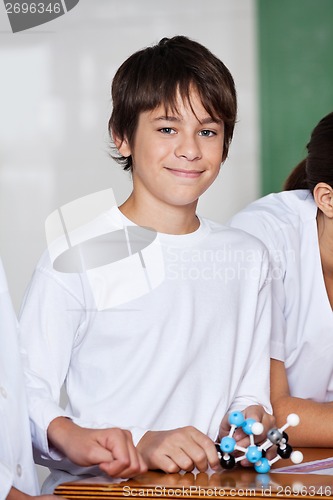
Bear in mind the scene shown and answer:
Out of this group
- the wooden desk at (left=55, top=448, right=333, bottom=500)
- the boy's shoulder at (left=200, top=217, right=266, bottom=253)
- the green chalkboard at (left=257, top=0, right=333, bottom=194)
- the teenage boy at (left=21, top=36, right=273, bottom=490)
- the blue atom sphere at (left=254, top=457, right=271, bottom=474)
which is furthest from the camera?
the green chalkboard at (left=257, top=0, right=333, bottom=194)

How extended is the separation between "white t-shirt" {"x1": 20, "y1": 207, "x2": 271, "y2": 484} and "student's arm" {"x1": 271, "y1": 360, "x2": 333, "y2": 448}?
0.06 meters

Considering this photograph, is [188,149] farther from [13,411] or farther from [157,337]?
[13,411]

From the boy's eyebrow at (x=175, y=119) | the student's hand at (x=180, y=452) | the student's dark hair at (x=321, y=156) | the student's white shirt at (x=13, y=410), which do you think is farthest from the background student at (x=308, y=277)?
the student's white shirt at (x=13, y=410)

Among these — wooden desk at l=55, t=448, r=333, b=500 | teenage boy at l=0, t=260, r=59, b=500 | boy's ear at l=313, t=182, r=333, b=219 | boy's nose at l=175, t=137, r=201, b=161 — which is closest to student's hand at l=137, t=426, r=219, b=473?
wooden desk at l=55, t=448, r=333, b=500

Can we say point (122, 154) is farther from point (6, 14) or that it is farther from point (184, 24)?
point (184, 24)

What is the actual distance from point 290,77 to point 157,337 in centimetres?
188

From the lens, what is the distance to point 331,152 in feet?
3.97

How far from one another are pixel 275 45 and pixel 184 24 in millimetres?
384

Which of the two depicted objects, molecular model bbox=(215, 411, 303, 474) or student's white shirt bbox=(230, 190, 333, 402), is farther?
student's white shirt bbox=(230, 190, 333, 402)

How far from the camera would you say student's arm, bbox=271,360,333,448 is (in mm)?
1084

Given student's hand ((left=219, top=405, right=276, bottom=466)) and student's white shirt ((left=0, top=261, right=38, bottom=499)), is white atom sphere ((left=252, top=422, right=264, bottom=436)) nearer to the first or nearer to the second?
student's hand ((left=219, top=405, right=276, bottom=466))

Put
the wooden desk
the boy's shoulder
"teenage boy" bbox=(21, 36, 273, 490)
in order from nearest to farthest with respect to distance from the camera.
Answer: the wooden desk → "teenage boy" bbox=(21, 36, 273, 490) → the boy's shoulder

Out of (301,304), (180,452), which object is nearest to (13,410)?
(180,452)

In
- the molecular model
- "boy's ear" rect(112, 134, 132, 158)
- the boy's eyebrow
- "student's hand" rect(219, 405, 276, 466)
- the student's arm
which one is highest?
the boy's eyebrow
